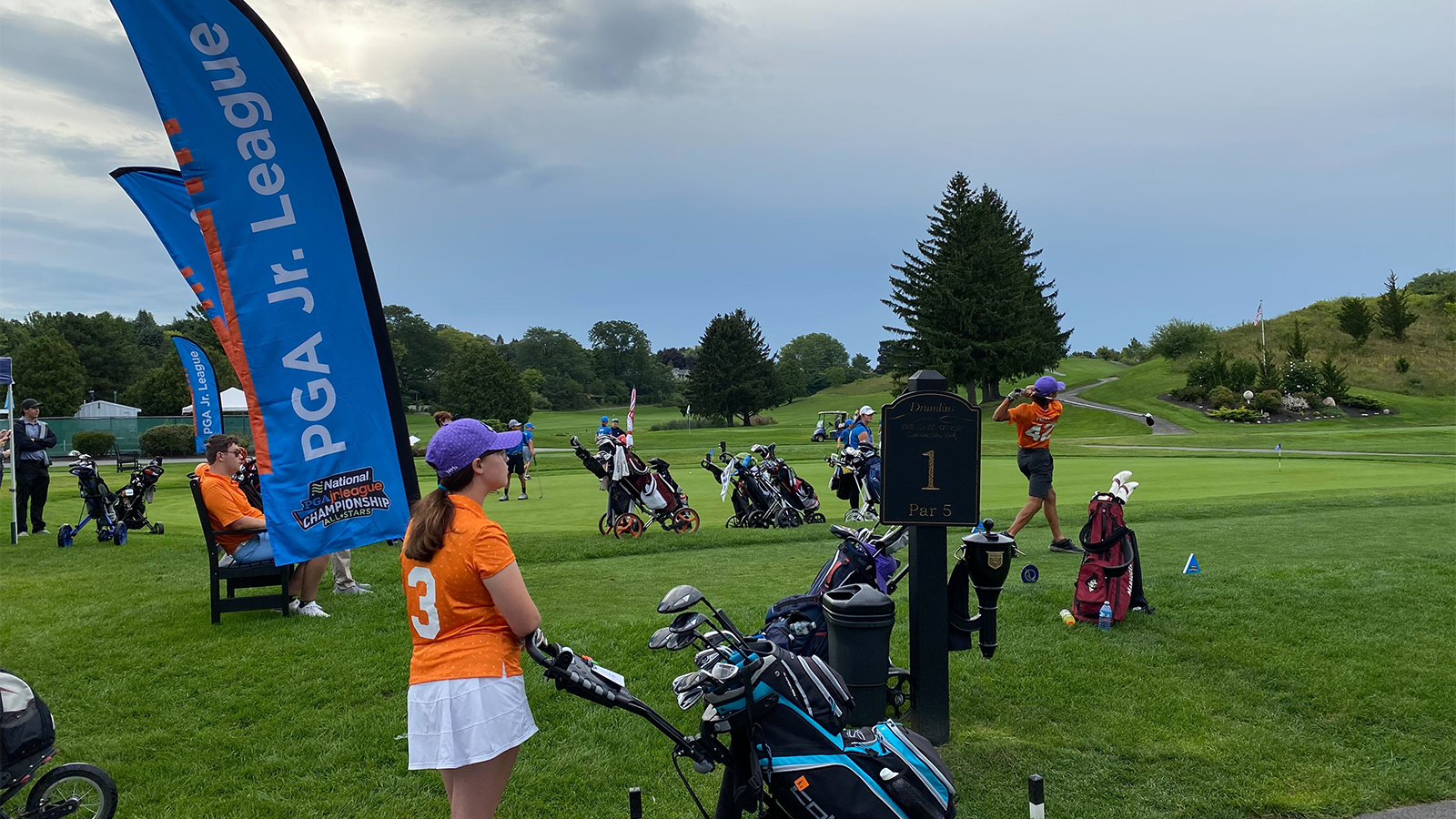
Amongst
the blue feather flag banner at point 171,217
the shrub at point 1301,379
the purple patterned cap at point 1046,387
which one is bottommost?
the purple patterned cap at point 1046,387

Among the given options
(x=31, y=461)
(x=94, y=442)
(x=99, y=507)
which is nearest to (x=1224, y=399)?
(x=99, y=507)

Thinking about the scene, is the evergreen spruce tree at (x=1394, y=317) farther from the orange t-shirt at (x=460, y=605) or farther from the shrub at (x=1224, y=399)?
the orange t-shirt at (x=460, y=605)

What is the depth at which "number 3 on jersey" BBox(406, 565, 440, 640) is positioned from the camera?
277cm

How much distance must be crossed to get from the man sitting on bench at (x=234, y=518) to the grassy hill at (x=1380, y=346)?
175ft

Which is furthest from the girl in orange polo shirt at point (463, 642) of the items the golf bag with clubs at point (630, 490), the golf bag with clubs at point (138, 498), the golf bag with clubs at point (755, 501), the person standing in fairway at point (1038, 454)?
the golf bag with clubs at point (138, 498)

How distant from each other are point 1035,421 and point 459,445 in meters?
7.54

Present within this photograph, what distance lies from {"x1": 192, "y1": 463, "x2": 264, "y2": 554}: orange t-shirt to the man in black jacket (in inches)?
286

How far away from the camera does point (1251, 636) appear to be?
6004 millimetres

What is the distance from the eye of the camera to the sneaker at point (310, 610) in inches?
276

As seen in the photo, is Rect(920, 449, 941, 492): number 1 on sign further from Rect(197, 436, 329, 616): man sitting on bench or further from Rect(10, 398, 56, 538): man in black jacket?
Rect(10, 398, 56, 538): man in black jacket

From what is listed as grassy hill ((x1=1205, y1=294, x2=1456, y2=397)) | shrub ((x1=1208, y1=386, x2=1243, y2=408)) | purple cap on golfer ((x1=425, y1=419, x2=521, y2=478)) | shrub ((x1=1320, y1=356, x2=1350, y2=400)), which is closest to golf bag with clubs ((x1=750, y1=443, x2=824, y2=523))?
purple cap on golfer ((x1=425, y1=419, x2=521, y2=478))

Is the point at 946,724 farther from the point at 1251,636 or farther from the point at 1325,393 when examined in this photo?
the point at 1325,393

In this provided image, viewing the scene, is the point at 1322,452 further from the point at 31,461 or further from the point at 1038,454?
the point at 31,461

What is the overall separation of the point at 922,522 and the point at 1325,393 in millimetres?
46223
